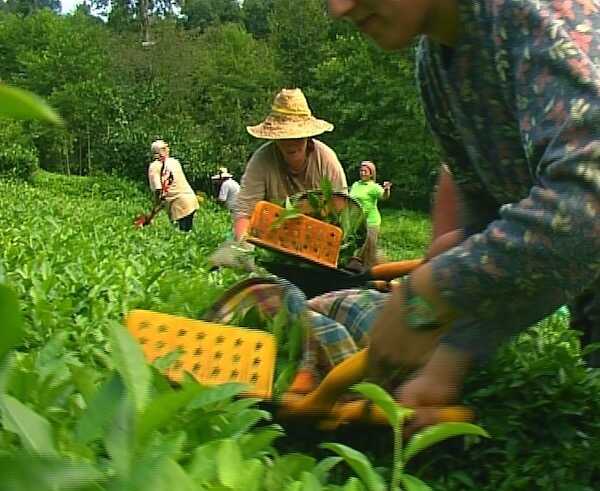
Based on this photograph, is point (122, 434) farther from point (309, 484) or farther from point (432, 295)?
point (432, 295)

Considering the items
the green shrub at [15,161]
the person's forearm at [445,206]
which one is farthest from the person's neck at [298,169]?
the green shrub at [15,161]

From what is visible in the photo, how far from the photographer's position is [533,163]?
6.25ft

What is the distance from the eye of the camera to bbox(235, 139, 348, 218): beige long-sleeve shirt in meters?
6.29

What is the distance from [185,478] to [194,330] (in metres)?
1.50

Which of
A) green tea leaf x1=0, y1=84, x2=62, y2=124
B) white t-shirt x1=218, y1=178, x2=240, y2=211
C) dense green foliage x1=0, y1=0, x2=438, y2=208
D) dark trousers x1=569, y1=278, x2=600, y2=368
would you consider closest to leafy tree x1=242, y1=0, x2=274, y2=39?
dense green foliage x1=0, y1=0, x2=438, y2=208

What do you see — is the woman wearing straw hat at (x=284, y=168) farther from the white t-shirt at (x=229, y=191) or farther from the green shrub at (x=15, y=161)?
the green shrub at (x=15, y=161)

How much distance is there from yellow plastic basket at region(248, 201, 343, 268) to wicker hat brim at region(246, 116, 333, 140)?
211cm

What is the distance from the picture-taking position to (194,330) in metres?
2.47

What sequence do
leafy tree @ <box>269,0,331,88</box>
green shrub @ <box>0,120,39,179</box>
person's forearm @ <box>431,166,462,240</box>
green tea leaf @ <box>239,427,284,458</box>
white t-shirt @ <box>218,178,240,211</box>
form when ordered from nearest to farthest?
green tea leaf @ <box>239,427,284,458</box>, person's forearm @ <box>431,166,462,240</box>, white t-shirt @ <box>218,178,240,211</box>, green shrub @ <box>0,120,39,179</box>, leafy tree @ <box>269,0,331,88</box>

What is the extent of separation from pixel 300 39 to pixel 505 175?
48771 millimetres

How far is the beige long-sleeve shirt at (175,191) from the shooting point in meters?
16.7

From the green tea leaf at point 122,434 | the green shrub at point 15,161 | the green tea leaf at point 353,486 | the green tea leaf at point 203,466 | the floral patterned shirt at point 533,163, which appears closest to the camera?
the green tea leaf at point 122,434

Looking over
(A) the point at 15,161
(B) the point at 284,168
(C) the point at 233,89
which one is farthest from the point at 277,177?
(C) the point at 233,89

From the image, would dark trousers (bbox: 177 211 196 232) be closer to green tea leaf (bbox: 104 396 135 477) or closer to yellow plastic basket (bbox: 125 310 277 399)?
yellow plastic basket (bbox: 125 310 277 399)
